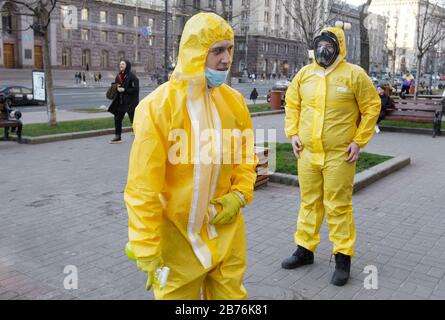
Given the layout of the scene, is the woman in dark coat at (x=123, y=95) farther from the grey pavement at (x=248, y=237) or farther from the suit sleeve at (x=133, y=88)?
the grey pavement at (x=248, y=237)

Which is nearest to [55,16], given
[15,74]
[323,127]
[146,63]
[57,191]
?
[15,74]

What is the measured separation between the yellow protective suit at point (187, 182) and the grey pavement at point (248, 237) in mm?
1406

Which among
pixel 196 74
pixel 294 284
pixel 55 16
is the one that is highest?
pixel 55 16

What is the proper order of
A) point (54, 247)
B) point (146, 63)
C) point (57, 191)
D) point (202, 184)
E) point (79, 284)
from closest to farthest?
point (202, 184), point (79, 284), point (54, 247), point (57, 191), point (146, 63)

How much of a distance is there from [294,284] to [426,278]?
1.24 meters

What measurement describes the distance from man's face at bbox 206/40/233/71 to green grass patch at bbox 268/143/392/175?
222 inches

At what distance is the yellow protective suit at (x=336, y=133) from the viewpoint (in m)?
4.27

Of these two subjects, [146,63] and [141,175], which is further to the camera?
[146,63]

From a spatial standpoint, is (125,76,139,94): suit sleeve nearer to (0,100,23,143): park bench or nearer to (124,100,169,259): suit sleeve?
(0,100,23,143): park bench

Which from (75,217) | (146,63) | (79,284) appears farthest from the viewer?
(146,63)

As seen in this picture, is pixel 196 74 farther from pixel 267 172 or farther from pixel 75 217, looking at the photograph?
pixel 267 172

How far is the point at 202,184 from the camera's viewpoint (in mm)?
2637

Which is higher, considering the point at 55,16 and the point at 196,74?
the point at 55,16

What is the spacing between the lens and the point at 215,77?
2662 millimetres
